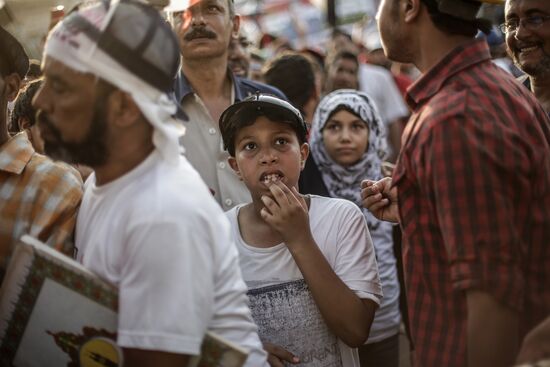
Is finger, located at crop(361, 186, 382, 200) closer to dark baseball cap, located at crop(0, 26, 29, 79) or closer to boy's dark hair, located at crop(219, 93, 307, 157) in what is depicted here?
boy's dark hair, located at crop(219, 93, 307, 157)

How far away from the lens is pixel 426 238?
85.0 inches

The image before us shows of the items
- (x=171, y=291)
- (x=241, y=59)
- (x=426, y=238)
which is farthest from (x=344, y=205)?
Answer: (x=241, y=59)

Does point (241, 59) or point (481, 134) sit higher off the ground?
point (481, 134)

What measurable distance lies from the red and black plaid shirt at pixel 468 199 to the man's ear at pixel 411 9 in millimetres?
168

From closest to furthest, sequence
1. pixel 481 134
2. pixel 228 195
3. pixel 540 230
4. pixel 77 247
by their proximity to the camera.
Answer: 1. pixel 481 134
2. pixel 540 230
3. pixel 77 247
4. pixel 228 195

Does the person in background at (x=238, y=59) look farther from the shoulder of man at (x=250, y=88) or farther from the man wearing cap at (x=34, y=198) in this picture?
the man wearing cap at (x=34, y=198)

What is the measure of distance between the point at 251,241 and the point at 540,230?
1.14m

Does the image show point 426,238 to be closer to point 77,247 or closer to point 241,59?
point 77,247

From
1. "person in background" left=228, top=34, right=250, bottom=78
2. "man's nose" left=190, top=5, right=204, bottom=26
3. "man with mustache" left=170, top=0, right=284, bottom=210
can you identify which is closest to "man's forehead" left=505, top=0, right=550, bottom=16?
"man with mustache" left=170, top=0, right=284, bottom=210

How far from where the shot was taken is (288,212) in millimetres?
2680

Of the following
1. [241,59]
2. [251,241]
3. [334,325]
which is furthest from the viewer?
[241,59]

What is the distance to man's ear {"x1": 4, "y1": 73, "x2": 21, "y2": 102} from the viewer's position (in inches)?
109

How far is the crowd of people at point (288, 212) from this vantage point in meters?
1.89

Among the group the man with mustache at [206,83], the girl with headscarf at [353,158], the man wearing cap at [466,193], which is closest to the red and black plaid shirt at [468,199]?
the man wearing cap at [466,193]
